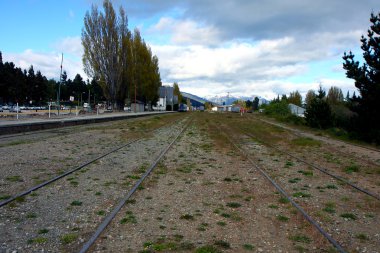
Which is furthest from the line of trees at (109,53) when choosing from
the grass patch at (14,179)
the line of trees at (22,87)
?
the grass patch at (14,179)

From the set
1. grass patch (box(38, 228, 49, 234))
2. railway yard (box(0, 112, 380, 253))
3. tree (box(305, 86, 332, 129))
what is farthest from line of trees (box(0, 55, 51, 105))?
grass patch (box(38, 228, 49, 234))

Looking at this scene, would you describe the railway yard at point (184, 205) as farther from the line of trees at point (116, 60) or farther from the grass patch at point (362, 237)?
the line of trees at point (116, 60)

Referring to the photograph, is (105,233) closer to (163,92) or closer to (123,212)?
(123,212)

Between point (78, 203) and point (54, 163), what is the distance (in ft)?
16.0

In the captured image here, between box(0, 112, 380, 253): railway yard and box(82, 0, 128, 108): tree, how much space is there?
158 feet

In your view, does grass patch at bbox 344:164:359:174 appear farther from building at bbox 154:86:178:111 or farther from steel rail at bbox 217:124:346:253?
building at bbox 154:86:178:111

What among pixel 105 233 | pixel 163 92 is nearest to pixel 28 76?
pixel 163 92

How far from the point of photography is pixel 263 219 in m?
6.02

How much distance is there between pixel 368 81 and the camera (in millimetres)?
22031

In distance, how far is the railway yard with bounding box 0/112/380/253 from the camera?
4852 mm

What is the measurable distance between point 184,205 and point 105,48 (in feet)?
181

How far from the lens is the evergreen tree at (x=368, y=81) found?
70.2 feet

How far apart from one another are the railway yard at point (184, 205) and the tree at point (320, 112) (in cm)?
2343

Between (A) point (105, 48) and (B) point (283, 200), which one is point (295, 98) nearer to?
(A) point (105, 48)
